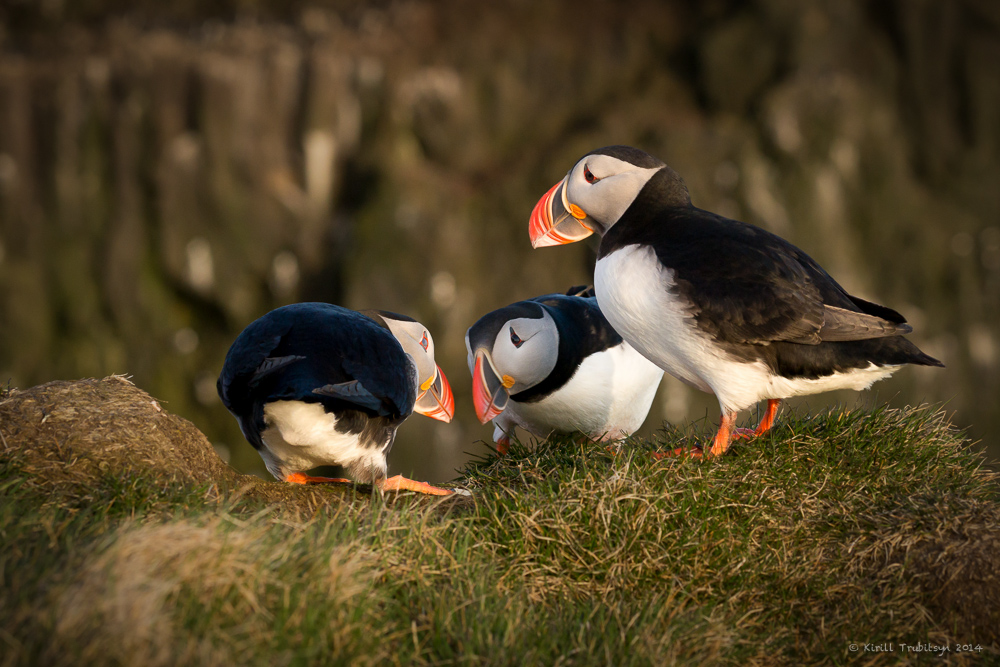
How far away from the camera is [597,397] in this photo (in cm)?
464

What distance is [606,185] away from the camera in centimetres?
380

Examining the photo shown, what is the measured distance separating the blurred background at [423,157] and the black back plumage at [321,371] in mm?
6282

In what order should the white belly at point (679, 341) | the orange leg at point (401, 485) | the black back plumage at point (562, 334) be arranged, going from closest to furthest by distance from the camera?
1. the white belly at point (679, 341)
2. the orange leg at point (401, 485)
3. the black back plumage at point (562, 334)

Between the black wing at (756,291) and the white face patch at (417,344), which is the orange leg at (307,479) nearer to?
the white face patch at (417,344)

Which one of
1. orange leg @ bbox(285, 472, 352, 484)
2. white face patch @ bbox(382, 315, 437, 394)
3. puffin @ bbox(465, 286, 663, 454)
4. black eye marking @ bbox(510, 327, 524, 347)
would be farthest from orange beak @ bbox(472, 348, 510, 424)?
orange leg @ bbox(285, 472, 352, 484)

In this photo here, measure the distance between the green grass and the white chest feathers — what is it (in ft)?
2.76

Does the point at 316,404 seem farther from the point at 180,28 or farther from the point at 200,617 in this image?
the point at 180,28

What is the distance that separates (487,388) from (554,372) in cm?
37

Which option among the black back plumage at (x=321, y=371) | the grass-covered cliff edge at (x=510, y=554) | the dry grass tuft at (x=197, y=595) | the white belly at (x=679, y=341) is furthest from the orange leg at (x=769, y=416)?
the dry grass tuft at (x=197, y=595)

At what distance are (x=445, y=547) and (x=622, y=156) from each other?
6.20ft

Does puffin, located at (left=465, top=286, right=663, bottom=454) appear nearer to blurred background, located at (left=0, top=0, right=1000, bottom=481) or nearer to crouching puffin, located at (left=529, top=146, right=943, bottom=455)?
crouching puffin, located at (left=529, top=146, right=943, bottom=455)

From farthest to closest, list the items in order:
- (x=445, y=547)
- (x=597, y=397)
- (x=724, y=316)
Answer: (x=597, y=397), (x=724, y=316), (x=445, y=547)

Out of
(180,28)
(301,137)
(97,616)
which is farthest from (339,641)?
(180,28)

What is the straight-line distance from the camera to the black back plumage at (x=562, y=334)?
4547mm
